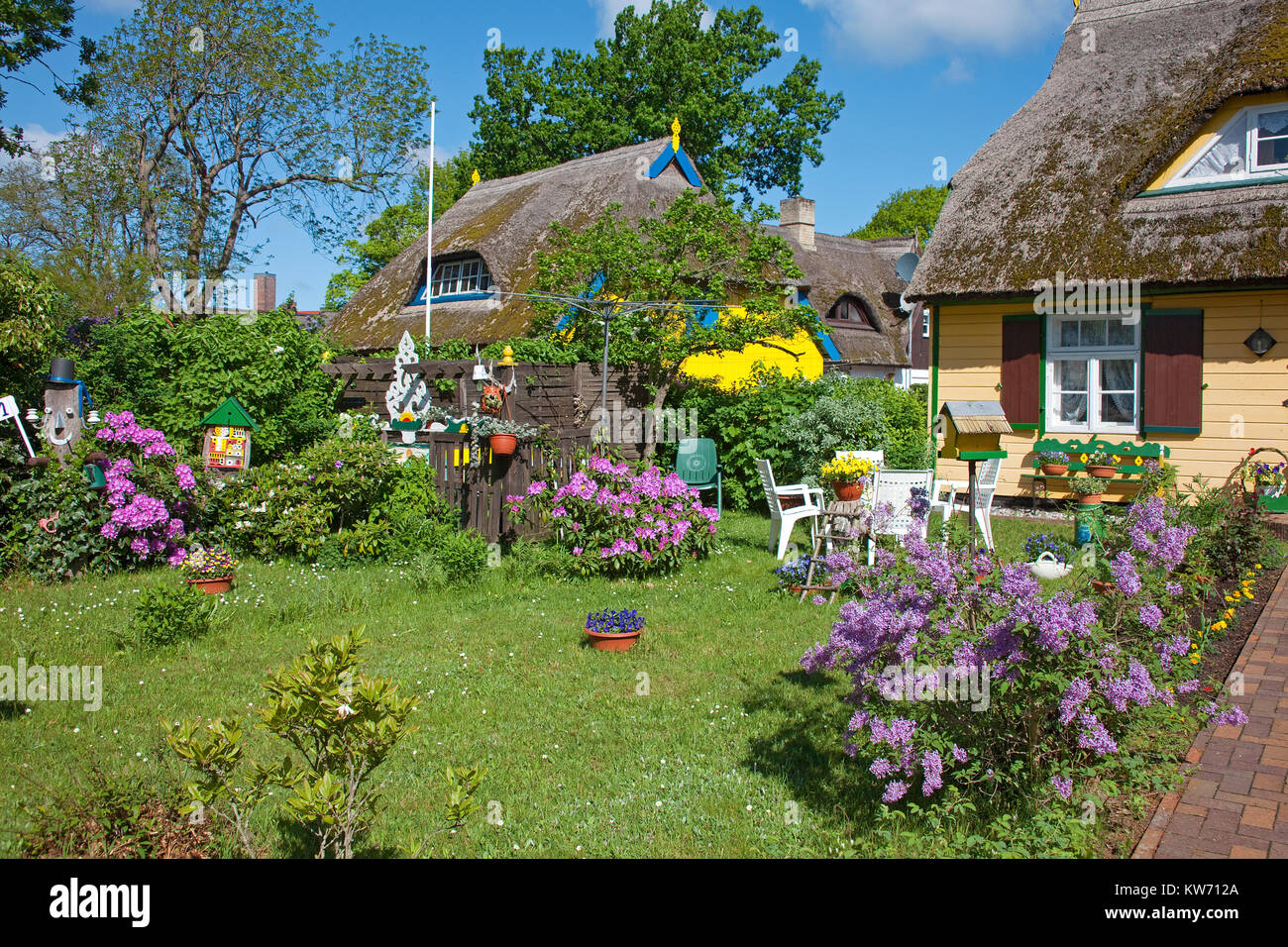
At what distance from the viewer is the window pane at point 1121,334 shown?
11281 millimetres

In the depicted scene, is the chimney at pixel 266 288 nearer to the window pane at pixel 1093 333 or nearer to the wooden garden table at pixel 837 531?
the wooden garden table at pixel 837 531

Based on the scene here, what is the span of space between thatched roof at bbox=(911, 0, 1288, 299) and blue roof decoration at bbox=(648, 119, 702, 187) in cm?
747

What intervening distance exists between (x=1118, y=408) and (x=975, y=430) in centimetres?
705

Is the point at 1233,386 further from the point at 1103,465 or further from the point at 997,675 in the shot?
the point at 997,675

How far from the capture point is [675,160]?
64.0ft

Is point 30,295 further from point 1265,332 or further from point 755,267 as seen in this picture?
point 1265,332

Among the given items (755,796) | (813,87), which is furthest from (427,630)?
(813,87)

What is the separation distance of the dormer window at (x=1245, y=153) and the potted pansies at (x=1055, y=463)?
3.56 m

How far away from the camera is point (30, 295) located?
29.6 ft

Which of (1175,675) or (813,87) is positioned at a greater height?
(813,87)

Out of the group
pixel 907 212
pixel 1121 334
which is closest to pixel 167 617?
pixel 1121 334

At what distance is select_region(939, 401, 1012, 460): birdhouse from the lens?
5.69 m
